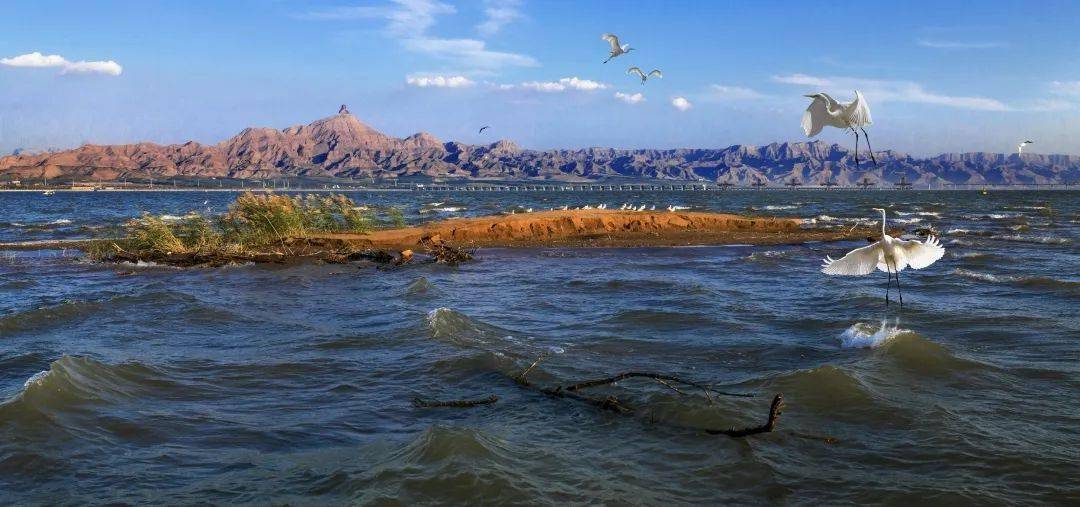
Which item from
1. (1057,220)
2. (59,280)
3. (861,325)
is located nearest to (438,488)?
(861,325)

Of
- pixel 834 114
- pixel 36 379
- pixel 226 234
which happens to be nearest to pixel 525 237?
pixel 226 234

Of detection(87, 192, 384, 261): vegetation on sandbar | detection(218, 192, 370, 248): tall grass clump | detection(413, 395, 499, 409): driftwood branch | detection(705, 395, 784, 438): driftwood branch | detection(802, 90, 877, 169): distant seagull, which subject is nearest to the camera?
detection(705, 395, 784, 438): driftwood branch

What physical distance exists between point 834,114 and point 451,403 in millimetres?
6915

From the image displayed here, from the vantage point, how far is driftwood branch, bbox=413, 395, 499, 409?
22.2 feet

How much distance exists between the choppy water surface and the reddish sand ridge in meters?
7.60

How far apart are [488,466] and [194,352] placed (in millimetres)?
5065

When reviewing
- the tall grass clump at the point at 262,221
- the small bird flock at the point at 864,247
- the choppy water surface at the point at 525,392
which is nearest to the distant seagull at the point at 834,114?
the small bird flock at the point at 864,247

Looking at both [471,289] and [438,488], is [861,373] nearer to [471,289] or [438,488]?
[438,488]

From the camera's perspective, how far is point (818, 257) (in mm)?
19250

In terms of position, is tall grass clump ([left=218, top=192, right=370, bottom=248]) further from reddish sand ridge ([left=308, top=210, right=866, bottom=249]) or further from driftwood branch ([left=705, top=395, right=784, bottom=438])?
driftwood branch ([left=705, top=395, right=784, bottom=438])

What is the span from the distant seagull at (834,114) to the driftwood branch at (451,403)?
640 centimetres

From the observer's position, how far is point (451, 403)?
6766 millimetres

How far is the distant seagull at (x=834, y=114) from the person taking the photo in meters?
10.6

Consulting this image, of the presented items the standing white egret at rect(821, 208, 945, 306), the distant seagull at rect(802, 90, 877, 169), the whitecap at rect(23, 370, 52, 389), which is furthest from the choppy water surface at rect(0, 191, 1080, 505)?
the distant seagull at rect(802, 90, 877, 169)
